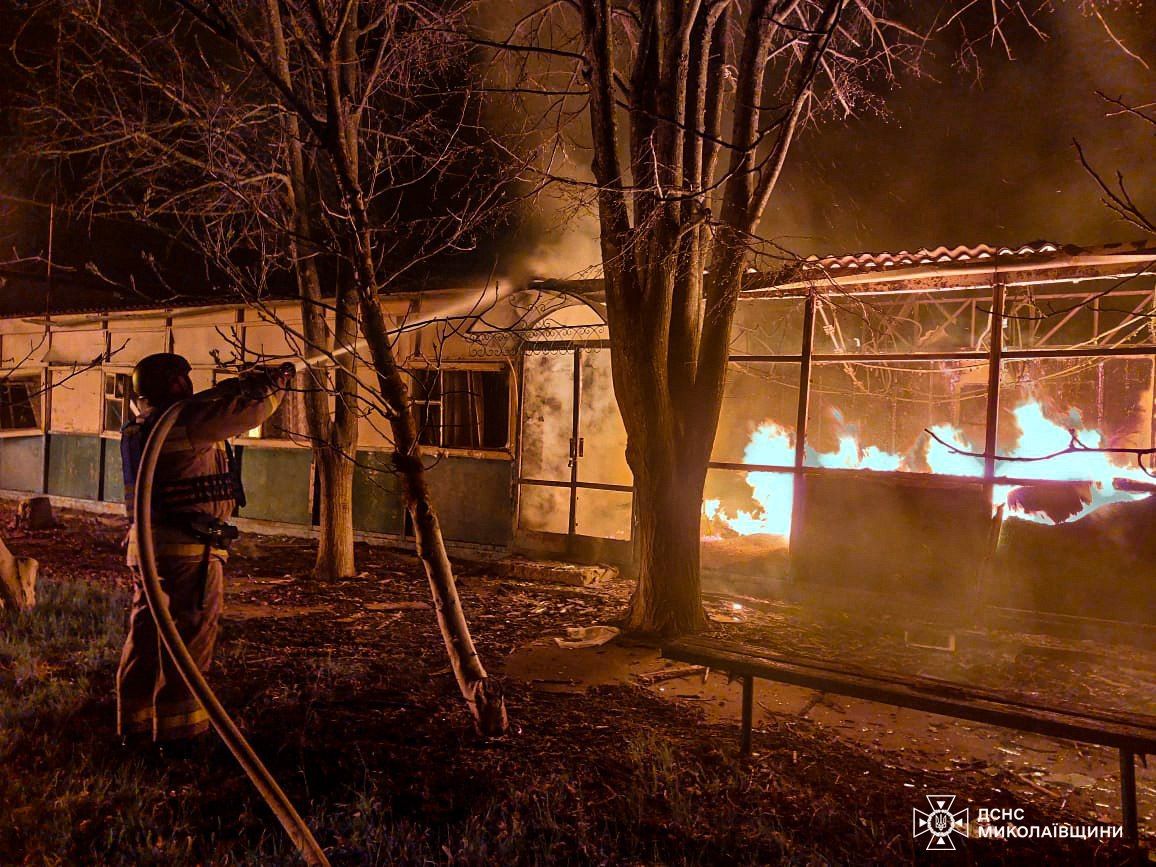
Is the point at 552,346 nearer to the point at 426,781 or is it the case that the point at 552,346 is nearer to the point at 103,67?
the point at 103,67

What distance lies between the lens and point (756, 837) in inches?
142

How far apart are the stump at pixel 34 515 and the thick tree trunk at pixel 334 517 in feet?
21.5

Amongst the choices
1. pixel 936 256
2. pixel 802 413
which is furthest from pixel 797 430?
pixel 936 256

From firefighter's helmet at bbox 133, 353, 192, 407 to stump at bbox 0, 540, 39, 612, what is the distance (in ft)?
12.1

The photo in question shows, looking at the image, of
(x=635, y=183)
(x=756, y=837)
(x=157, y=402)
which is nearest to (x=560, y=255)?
(x=635, y=183)

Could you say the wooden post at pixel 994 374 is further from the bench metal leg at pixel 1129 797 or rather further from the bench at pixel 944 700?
the bench metal leg at pixel 1129 797

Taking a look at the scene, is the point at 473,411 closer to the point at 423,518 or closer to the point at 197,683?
the point at 423,518

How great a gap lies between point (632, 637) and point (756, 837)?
3403 mm

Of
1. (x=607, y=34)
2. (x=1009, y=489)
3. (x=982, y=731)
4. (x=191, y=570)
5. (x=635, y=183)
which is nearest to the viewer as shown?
(x=191, y=570)

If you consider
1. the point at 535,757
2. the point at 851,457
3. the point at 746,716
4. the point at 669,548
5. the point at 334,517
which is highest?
the point at 851,457

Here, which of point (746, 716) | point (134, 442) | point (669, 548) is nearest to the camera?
point (746, 716)

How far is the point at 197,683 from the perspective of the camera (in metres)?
3.41

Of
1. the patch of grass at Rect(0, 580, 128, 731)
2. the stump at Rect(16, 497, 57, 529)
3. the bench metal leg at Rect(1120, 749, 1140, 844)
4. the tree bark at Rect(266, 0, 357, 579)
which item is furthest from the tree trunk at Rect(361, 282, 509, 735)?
the stump at Rect(16, 497, 57, 529)

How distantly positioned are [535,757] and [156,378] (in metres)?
3.31
